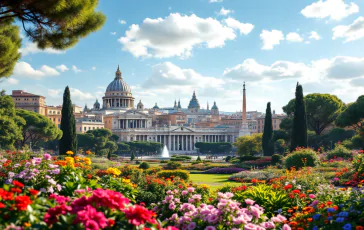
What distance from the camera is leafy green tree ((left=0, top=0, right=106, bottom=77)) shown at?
11.9 meters

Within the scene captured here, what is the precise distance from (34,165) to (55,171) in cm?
102

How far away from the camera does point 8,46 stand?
49.9 ft

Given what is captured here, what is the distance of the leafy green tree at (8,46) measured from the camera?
1516cm

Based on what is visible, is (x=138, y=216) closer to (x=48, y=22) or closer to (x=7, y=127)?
(x=48, y=22)

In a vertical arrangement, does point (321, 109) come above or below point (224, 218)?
above

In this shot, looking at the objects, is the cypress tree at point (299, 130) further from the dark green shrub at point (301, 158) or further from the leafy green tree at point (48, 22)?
the leafy green tree at point (48, 22)

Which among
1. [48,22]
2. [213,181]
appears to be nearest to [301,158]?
[213,181]

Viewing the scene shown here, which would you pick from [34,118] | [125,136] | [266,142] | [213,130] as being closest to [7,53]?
[266,142]

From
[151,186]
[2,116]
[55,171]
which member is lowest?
[151,186]

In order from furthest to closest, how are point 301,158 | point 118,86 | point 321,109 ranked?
1. point 118,86
2. point 321,109
3. point 301,158

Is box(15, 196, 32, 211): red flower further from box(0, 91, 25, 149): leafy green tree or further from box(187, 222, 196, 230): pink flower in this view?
box(0, 91, 25, 149): leafy green tree

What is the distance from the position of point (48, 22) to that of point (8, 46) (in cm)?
324

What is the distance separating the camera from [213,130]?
11981cm

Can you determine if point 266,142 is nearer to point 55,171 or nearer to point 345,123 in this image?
point 345,123
